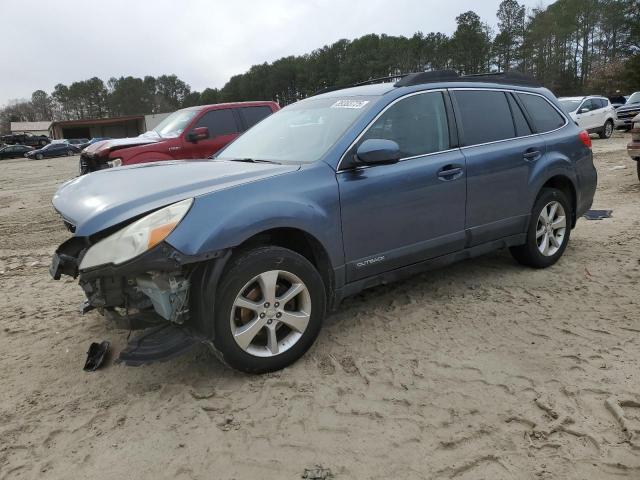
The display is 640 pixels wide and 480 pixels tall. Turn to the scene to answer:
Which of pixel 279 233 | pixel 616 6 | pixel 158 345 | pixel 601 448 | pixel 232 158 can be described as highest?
pixel 616 6

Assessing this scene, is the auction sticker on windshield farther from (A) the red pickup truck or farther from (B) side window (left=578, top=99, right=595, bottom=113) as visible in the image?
Answer: (B) side window (left=578, top=99, right=595, bottom=113)

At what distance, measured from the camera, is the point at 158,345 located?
280 cm

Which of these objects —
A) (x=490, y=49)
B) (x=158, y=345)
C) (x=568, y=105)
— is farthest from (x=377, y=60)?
(x=158, y=345)

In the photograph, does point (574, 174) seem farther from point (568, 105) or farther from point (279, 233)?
point (568, 105)

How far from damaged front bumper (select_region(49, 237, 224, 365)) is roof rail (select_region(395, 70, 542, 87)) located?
7.22 feet

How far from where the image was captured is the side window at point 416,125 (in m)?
3.68

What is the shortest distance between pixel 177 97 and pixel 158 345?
417 ft

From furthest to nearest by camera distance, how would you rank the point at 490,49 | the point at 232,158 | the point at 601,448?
the point at 490,49 → the point at 232,158 → the point at 601,448

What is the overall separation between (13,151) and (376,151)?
164ft

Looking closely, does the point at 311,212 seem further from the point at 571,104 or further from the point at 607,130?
the point at 607,130

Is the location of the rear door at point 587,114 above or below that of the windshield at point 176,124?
below

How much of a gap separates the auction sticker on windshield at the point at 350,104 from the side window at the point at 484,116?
89 cm

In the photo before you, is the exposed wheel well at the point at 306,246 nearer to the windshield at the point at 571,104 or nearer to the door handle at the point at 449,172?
the door handle at the point at 449,172

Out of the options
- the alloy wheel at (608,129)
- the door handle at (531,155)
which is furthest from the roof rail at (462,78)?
the alloy wheel at (608,129)
